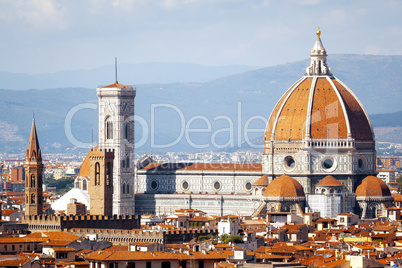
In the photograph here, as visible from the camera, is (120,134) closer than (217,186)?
Yes

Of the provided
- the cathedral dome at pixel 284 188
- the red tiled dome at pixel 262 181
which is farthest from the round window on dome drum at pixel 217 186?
the cathedral dome at pixel 284 188

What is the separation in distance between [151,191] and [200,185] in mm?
4605

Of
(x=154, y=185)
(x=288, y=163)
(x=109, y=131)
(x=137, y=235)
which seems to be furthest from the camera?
(x=154, y=185)

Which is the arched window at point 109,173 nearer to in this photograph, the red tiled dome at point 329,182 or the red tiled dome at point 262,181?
the red tiled dome at point 262,181

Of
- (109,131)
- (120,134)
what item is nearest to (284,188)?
(120,134)

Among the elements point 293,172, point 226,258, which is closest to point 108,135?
A: point 293,172

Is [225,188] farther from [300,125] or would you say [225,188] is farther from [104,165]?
[104,165]

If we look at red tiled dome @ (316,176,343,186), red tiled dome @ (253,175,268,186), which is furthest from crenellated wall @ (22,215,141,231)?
red tiled dome @ (253,175,268,186)

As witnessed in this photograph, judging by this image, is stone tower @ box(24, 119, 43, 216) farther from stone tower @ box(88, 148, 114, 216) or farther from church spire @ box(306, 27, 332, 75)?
church spire @ box(306, 27, 332, 75)

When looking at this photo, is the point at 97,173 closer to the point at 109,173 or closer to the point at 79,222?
the point at 109,173

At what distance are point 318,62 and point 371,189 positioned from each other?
1361 centimetres

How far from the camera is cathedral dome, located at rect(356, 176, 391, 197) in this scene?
11838 centimetres

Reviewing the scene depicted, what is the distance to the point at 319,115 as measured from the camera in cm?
12144

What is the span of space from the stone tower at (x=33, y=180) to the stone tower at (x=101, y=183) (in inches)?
182
